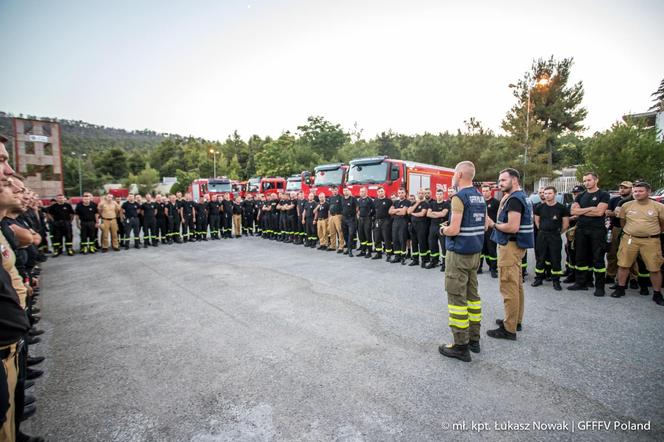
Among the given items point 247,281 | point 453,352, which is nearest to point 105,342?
point 247,281

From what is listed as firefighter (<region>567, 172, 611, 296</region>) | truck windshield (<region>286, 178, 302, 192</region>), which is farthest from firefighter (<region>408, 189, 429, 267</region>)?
truck windshield (<region>286, 178, 302, 192</region>)

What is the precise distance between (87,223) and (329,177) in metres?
8.35

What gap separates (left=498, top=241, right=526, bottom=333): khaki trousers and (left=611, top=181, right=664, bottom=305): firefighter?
3022 millimetres

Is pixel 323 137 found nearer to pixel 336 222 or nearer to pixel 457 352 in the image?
pixel 336 222

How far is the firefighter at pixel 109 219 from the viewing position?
10.6 meters

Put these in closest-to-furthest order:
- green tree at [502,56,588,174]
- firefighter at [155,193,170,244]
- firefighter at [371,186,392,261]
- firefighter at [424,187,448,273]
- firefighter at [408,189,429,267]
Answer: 1. firefighter at [424,187,448,273]
2. firefighter at [408,189,429,267]
3. firefighter at [371,186,392,261]
4. firefighter at [155,193,170,244]
5. green tree at [502,56,588,174]

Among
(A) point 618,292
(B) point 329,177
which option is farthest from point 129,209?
(A) point 618,292

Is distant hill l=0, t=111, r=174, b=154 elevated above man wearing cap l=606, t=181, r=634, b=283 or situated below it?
above

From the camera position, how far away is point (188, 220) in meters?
12.6

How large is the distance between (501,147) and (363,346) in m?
33.5

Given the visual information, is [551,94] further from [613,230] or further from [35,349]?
[35,349]

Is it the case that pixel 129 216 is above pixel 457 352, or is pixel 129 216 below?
above

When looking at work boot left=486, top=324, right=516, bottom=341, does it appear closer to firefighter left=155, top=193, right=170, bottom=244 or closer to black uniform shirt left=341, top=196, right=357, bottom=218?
black uniform shirt left=341, top=196, right=357, bottom=218

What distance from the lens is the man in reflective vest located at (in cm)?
377
